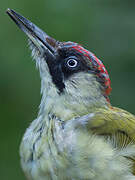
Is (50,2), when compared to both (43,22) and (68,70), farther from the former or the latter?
(68,70)

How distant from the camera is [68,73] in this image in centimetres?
507

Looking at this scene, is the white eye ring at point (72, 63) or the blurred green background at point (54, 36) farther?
the blurred green background at point (54, 36)

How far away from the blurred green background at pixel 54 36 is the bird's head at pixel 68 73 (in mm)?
1470

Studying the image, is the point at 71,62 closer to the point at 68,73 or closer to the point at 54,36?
the point at 68,73

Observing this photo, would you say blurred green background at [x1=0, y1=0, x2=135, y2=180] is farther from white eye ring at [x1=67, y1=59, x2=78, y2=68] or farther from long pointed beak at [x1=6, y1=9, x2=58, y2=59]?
white eye ring at [x1=67, y1=59, x2=78, y2=68]

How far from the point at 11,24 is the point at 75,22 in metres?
0.96

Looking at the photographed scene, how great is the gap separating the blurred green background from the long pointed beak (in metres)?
1.45

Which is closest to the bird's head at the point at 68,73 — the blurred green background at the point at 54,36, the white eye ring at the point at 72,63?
the white eye ring at the point at 72,63

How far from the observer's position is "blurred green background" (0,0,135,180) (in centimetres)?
663

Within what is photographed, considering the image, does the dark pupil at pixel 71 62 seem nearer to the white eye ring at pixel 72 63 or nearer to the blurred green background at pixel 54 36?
the white eye ring at pixel 72 63

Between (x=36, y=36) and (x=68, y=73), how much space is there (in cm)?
57

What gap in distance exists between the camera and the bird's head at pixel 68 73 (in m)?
4.99

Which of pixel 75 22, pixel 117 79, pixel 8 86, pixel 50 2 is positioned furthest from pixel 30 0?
pixel 117 79

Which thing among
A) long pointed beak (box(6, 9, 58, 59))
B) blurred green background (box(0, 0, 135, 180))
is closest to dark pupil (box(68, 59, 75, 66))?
long pointed beak (box(6, 9, 58, 59))
